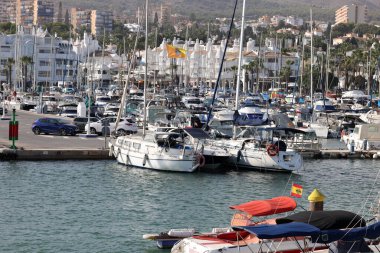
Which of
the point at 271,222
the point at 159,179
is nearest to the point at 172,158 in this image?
the point at 159,179

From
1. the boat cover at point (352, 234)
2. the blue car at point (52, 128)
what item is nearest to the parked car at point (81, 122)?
the blue car at point (52, 128)

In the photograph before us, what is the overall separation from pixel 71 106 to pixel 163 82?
211ft

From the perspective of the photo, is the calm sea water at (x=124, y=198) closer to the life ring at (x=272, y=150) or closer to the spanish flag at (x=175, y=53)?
the life ring at (x=272, y=150)

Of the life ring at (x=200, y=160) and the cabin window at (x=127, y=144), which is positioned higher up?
the cabin window at (x=127, y=144)

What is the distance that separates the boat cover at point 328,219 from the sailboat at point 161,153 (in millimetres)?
21758

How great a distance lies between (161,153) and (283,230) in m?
24.8

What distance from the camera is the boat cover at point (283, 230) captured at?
2325 centimetres

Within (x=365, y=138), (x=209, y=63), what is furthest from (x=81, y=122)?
(x=209, y=63)

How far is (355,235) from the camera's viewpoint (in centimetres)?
2430

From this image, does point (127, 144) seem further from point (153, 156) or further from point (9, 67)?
point (9, 67)

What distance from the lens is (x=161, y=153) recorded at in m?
48.0

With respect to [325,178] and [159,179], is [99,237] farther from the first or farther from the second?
[325,178]

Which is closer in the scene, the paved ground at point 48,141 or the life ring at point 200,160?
the life ring at point 200,160

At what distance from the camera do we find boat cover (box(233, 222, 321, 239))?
23250mm
